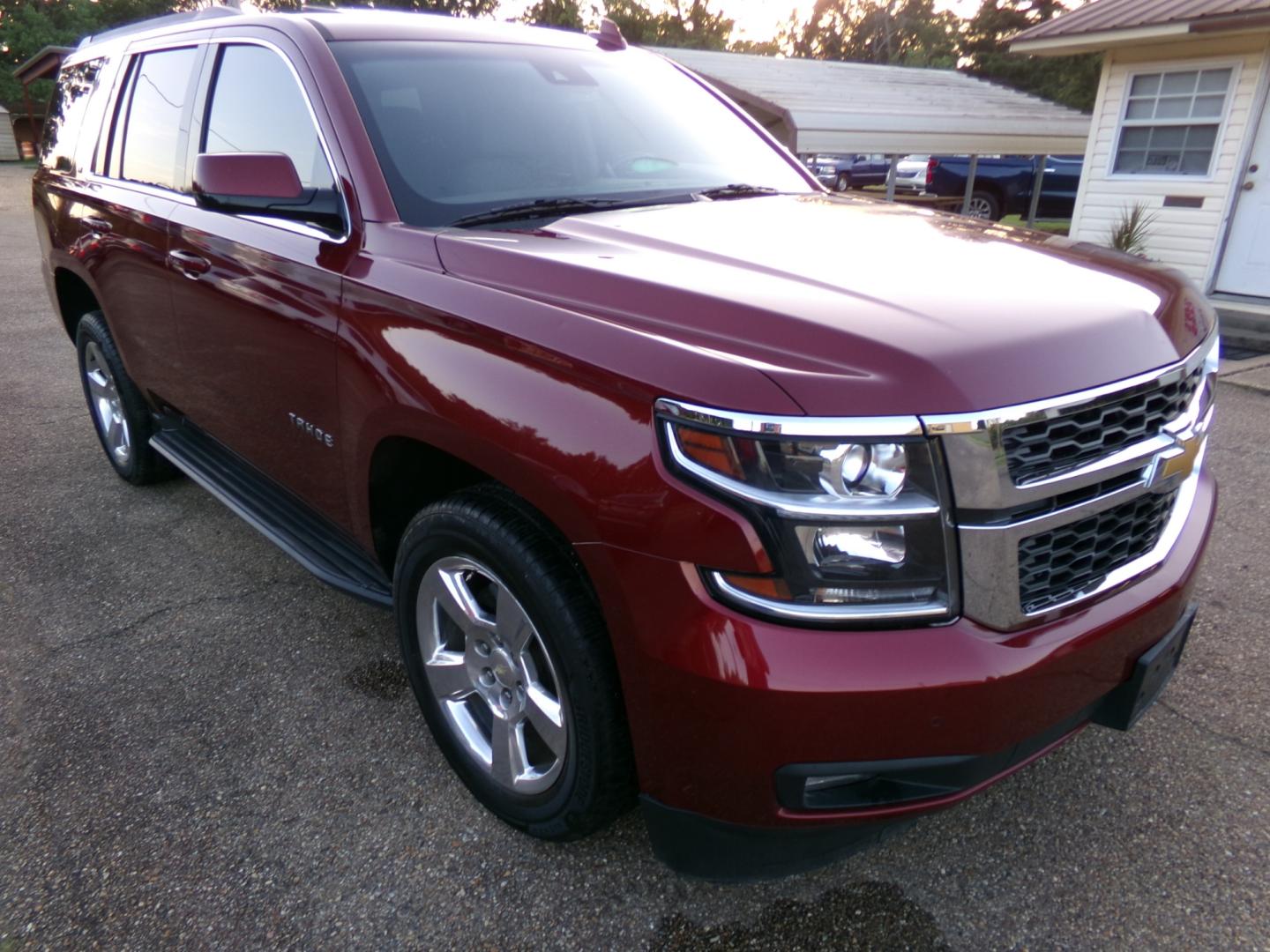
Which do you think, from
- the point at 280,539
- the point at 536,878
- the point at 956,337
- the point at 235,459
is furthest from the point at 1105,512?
the point at 235,459

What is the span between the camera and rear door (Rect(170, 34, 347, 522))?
2.45 meters

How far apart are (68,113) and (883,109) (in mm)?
11304

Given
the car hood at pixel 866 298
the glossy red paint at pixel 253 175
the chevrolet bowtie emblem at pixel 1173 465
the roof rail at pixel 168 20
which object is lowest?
the chevrolet bowtie emblem at pixel 1173 465

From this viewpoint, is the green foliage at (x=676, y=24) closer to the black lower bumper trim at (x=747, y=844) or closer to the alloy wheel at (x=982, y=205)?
the alloy wheel at (x=982, y=205)

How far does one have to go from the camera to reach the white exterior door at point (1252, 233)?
28.2 feet

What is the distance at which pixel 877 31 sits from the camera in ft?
177

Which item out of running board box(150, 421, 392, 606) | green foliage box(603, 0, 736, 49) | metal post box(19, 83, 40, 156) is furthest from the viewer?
green foliage box(603, 0, 736, 49)

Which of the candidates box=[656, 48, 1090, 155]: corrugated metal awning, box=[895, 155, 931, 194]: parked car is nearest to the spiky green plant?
box=[656, 48, 1090, 155]: corrugated metal awning

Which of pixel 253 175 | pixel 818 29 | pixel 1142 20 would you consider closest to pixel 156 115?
pixel 253 175

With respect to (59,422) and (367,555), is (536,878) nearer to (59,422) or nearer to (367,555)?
(367,555)

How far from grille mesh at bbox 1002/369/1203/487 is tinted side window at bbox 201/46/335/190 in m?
1.86

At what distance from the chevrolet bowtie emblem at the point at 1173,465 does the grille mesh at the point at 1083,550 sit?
1.5 inches

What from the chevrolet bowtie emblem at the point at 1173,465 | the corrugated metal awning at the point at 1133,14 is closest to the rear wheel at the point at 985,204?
the corrugated metal awning at the point at 1133,14

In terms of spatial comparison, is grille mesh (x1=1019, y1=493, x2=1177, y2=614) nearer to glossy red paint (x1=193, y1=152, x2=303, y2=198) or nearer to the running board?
the running board
